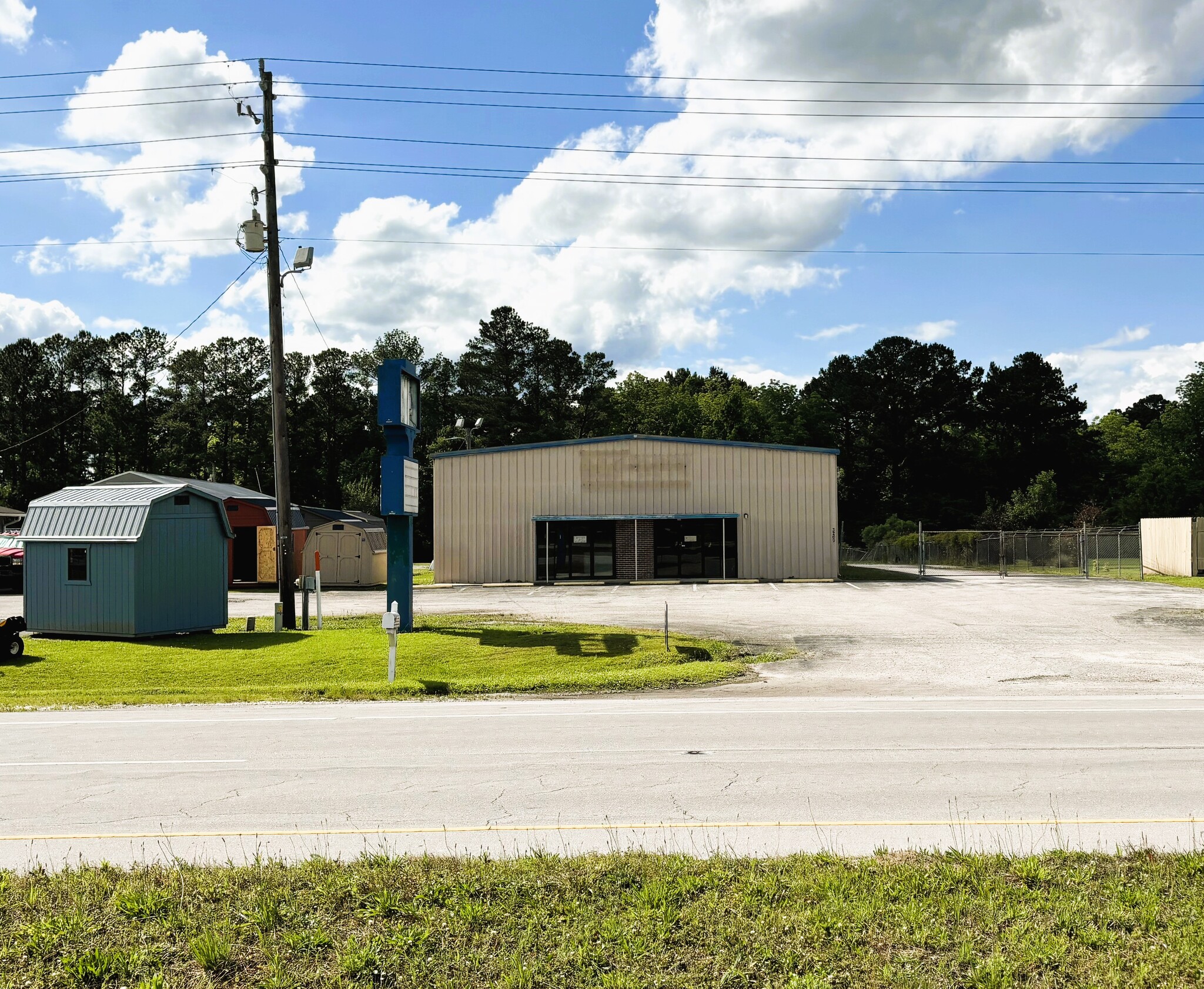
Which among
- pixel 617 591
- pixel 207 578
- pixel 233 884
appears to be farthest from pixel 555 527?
pixel 233 884

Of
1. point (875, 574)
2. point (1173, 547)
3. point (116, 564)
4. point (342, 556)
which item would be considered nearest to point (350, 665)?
point (116, 564)

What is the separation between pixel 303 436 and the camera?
261 feet

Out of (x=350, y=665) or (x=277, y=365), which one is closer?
(x=350, y=665)

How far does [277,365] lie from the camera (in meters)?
22.2

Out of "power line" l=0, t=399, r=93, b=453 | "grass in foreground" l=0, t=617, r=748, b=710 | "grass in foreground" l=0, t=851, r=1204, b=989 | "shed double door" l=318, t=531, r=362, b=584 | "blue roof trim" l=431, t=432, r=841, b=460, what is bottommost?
"grass in foreground" l=0, t=617, r=748, b=710

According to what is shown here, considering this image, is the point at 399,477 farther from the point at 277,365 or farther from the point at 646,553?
the point at 646,553

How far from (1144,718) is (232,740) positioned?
1043 cm

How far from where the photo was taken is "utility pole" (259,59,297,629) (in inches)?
859

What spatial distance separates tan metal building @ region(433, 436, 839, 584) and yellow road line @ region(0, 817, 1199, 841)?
32728 millimetres

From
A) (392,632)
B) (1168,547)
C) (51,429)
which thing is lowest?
(392,632)

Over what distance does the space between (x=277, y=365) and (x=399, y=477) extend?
16.5 feet

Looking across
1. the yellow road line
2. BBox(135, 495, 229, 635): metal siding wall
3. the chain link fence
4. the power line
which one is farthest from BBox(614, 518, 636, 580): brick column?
the power line

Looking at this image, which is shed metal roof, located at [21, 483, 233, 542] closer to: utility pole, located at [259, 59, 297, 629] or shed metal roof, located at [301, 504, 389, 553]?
utility pole, located at [259, 59, 297, 629]

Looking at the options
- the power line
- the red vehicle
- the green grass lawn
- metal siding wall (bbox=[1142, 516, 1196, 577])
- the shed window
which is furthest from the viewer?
the power line
